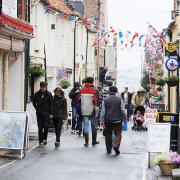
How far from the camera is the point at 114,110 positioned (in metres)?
14.3

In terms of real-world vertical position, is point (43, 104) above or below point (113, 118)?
above

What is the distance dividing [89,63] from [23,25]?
80.7 feet

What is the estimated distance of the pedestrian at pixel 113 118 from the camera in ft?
46.9

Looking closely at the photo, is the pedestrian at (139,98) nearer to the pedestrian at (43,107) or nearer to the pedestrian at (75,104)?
the pedestrian at (75,104)

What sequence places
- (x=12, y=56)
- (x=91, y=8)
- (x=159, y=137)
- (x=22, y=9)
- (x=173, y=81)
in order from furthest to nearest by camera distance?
(x=91, y=8), (x=173, y=81), (x=22, y=9), (x=12, y=56), (x=159, y=137)

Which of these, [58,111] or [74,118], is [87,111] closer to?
[58,111]

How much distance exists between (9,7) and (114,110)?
4.56 m

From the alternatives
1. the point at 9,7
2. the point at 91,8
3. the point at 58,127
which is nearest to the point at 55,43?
the point at 9,7

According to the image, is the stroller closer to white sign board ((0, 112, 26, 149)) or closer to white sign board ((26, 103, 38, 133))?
white sign board ((26, 103, 38, 133))

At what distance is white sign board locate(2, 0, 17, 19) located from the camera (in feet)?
51.8

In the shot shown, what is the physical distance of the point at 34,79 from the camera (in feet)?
75.5

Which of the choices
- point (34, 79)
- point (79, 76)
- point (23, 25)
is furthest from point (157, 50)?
point (23, 25)

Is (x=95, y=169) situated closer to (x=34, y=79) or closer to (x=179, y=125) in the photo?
(x=179, y=125)

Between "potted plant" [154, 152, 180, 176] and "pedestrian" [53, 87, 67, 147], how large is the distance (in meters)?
4.61
